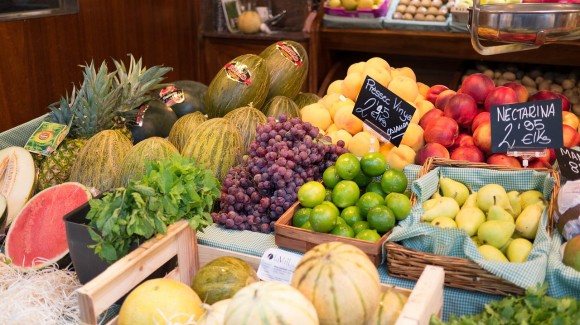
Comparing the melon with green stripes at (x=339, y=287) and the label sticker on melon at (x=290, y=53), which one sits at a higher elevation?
the label sticker on melon at (x=290, y=53)

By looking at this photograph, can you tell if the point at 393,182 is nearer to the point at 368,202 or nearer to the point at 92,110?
the point at 368,202

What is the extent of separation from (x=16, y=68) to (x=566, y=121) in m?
3.28

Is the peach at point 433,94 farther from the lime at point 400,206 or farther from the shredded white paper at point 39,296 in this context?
the shredded white paper at point 39,296

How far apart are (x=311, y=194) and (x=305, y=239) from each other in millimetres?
155

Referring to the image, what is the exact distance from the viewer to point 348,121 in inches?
82.5

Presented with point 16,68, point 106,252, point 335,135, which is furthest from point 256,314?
point 16,68

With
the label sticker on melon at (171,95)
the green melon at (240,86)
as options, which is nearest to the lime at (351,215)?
the green melon at (240,86)

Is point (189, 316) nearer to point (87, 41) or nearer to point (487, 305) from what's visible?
point (487, 305)

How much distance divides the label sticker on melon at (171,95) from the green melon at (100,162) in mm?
577

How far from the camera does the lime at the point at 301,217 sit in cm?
163

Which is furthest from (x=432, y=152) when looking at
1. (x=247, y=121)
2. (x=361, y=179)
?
(x=247, y=121)

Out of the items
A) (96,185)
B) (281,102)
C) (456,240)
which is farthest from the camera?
(281,102)

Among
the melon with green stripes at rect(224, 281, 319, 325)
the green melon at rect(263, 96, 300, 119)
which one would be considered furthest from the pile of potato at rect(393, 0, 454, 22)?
the melon with green stripes at rect(224, 281, 319, 325)

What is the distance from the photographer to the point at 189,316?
122 centimetres
